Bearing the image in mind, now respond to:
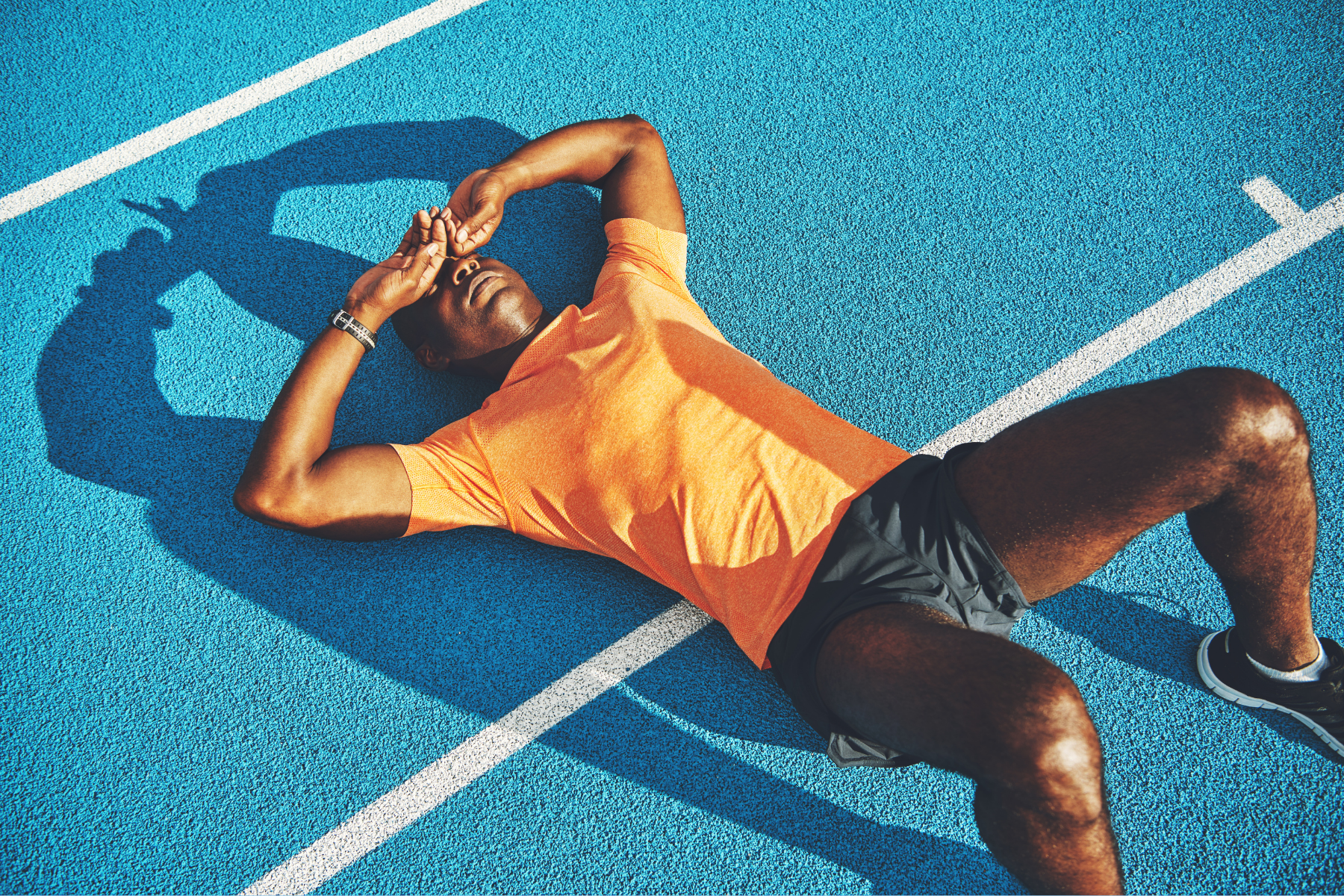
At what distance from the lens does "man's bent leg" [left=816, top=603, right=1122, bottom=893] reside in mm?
1590

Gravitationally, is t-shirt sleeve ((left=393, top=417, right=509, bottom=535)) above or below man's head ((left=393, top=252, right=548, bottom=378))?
below

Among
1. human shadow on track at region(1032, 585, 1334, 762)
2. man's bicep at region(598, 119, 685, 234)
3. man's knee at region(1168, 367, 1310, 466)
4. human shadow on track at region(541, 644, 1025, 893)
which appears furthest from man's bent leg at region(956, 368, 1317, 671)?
man's bicep at region(598, 119, 685, 234)

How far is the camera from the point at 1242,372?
68.9 inches

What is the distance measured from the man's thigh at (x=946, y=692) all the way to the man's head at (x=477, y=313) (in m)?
1.42

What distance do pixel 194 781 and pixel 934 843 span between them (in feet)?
7.80

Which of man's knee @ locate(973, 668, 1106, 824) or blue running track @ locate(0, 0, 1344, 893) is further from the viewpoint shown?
blue running track @ locate(0, 0, 1344, 893)

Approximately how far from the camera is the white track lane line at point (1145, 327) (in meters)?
2.71

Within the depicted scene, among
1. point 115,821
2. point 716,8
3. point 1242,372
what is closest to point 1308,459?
point 1242,372

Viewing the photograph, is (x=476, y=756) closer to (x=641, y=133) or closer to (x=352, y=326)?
(x=352, y=326)

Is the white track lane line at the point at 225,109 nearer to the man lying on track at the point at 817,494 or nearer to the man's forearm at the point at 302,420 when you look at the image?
the man lying on track at the point at 817,494

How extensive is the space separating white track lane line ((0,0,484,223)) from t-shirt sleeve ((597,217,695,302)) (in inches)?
58.0

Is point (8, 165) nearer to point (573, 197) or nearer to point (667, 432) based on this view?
point (573, 197)

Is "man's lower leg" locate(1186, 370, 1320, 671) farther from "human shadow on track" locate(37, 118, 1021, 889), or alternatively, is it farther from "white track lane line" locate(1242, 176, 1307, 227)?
"white track lane line" locate(1242, 176, 1307, 227)

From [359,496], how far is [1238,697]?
2.82m
